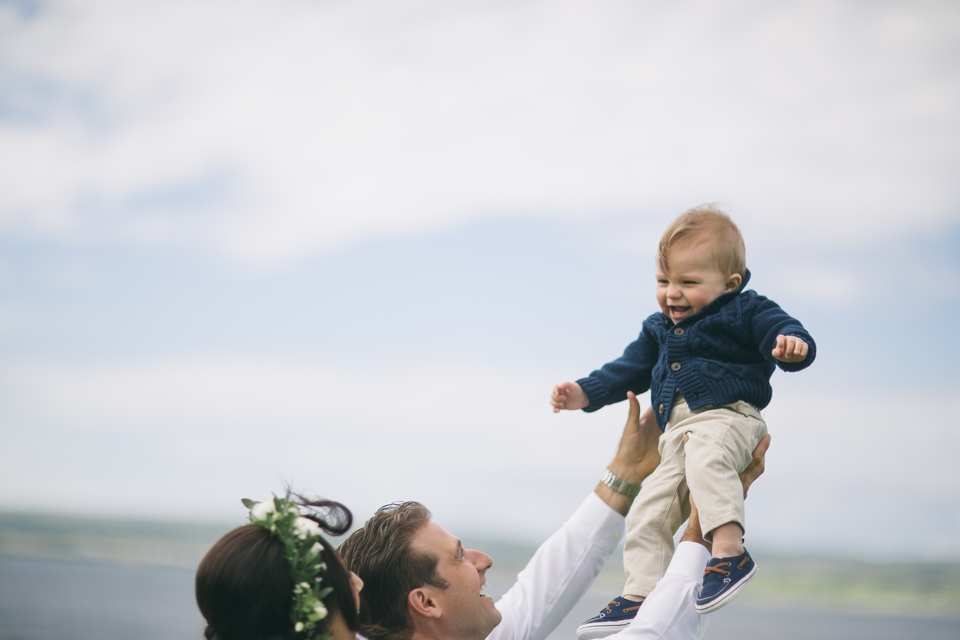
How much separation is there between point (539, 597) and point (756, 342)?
4.34 feet

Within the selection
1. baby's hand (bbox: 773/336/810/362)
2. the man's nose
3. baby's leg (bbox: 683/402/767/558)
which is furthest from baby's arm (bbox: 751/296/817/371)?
the man's nose

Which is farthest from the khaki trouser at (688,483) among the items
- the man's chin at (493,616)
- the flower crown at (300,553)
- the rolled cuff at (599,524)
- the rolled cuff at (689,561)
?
the flower crown at (300,553)

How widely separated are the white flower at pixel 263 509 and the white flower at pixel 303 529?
8cm

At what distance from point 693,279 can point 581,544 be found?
1.14 metres

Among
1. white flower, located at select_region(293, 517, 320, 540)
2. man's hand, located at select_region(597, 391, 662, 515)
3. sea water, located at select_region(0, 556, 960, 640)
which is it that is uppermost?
man's hand, located at select_region(597, 391, 662, 515)

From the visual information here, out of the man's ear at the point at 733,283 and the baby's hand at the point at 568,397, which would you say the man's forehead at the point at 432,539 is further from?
the man's ear at the point at 733,283

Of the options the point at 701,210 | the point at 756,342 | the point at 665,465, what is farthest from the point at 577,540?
the point at 701,210

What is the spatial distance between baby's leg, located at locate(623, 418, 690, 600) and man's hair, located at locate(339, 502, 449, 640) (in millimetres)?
680

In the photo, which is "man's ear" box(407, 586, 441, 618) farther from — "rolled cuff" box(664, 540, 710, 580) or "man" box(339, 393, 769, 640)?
"rolled cuff" box(664, 540, 710, 580)

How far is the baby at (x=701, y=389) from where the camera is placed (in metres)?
2.99

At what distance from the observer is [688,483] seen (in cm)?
302

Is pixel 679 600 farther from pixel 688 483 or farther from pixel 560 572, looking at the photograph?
pixel 560 572

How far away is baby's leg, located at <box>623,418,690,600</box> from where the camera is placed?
321 centimetres

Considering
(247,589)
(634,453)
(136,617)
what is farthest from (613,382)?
(136,617)
